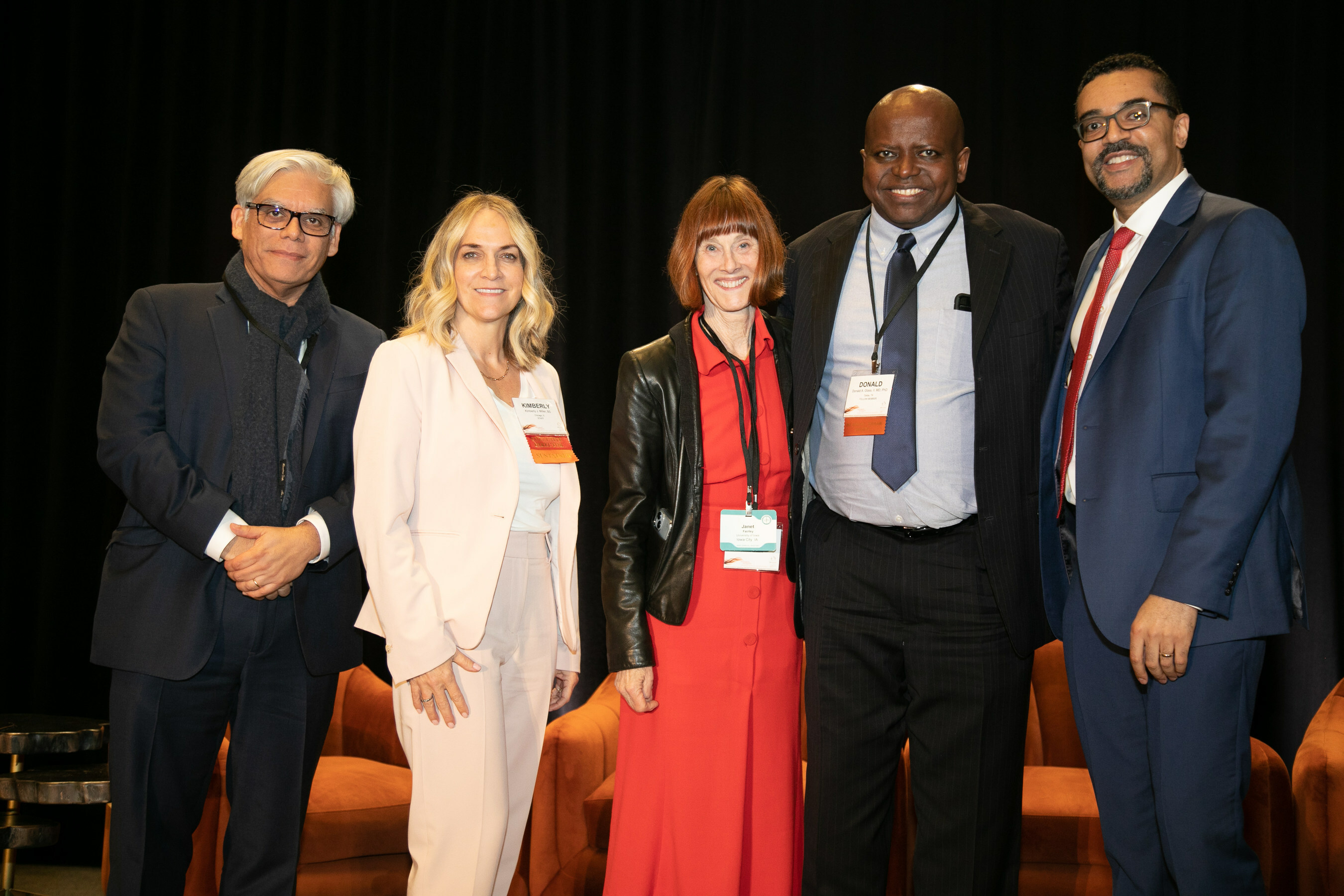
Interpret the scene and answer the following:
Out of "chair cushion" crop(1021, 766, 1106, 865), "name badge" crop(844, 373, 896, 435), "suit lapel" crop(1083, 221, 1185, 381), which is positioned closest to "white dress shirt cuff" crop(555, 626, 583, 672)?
"name badge" crop(844, 373, 896, 435)

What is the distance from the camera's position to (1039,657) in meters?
3.68

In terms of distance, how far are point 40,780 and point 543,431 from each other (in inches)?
104

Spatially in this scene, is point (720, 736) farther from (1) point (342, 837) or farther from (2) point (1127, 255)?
(1) point (342, 837)

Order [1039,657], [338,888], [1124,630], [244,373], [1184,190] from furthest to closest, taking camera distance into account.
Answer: [1039,657] → [338,888] → [244,373] → [1184,190] → [1124,630]

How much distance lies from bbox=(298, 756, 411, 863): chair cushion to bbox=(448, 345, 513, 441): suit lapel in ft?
5.00

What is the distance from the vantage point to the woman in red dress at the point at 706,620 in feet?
7.45

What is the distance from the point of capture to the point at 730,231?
2406 millimetres

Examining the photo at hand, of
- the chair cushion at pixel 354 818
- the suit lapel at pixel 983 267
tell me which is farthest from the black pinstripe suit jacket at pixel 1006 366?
the chair cushion at pixel 354 818

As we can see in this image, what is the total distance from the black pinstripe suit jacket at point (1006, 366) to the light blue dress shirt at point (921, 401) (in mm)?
44

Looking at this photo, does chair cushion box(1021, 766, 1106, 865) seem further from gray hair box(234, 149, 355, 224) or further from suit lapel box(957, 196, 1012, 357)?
gray hair box(234, 149, 355, 224)

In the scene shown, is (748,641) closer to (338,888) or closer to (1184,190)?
(1184,190)

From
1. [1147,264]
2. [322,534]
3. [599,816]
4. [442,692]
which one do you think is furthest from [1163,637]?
[599,816]

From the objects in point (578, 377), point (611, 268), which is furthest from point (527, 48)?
point (578, 377)

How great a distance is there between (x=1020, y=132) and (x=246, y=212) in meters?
3.10
